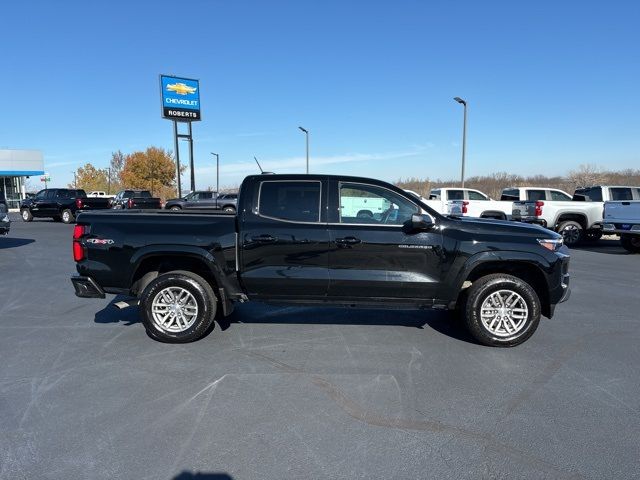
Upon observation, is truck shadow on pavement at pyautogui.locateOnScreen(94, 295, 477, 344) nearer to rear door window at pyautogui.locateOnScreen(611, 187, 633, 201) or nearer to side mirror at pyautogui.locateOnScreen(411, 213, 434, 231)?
side mirror at pyautogui.locateOnScreen(411, 213, 434, 231)

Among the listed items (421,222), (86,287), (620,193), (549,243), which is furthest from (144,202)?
(549,243)

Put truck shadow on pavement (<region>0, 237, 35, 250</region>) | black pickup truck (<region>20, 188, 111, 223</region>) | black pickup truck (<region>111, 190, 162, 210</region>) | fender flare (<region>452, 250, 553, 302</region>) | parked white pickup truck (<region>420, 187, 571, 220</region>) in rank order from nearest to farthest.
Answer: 1. fender flare (<region>452, 250, 553, 302</region>)
2. truck shadow on pavement (<region>0, 237, 35, 250</region>)
3. parked white pickup truck (<region>420, 187, 571, 220</region>)
4. black pickup truck (<region>20, 188, 111, 223</region>)
5. black pickup truck (<region>111, 190, 162, 210</region>)

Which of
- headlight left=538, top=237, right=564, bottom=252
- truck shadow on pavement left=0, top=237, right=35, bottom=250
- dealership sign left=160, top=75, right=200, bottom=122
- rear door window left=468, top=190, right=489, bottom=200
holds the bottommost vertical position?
truck shadow on pavement left=0, top=237, right=35, bottom=250

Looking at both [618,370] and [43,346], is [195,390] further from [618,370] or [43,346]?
[618,370]

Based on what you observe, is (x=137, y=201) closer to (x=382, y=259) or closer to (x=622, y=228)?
(x=622, y=228)

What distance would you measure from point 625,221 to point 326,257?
11487 millimetres

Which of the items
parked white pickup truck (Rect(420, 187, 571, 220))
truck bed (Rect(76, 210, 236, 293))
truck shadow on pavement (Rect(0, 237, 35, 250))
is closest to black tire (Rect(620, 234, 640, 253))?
parked white pickup truck (Rect(420, 187, 571, 220))

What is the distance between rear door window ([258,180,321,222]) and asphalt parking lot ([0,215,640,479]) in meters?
1.44

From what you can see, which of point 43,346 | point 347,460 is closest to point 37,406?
point 43,346

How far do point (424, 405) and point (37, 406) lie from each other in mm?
3097

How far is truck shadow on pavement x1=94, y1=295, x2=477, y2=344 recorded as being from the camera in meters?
5.67

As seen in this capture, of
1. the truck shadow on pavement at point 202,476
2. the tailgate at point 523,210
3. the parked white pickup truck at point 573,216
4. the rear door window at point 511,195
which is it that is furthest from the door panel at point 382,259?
the rear door window at point 511,195

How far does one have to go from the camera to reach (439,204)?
18547 mm

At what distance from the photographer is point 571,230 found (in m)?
15.0
